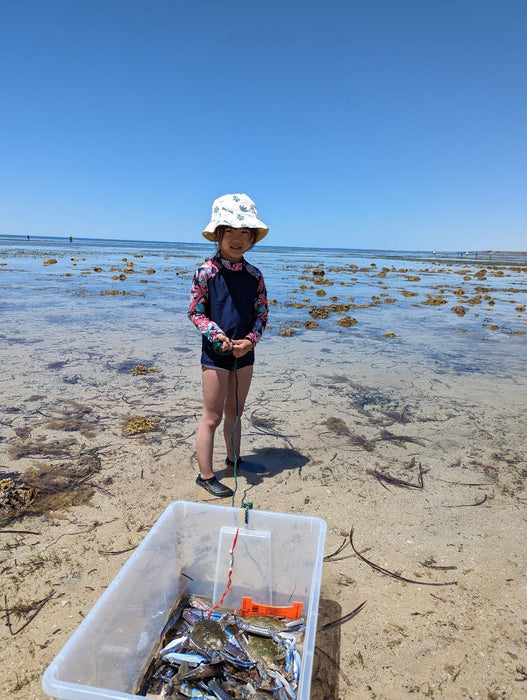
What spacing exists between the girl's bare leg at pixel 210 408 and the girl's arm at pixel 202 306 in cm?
32

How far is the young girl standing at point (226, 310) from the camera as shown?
119 inches

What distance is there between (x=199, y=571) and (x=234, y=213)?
2.29 metres

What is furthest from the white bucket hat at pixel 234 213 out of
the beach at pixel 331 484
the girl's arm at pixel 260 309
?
the beach at pixel 331 484

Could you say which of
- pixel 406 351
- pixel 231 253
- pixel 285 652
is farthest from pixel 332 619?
pixel 406 351

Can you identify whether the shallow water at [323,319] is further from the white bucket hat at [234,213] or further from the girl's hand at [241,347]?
the white bucket hat at [234,213]

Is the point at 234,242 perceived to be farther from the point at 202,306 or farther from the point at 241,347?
the point at 241,347

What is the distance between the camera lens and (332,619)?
223 centimetres

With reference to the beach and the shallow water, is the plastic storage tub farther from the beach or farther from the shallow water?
the shallow water

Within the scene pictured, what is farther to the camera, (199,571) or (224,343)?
(224,343)

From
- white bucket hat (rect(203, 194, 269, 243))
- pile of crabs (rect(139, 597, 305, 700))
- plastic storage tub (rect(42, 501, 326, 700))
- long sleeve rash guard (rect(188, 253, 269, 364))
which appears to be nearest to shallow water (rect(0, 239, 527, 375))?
long sleeve rash guard (rect(188, 253, 269, 364))

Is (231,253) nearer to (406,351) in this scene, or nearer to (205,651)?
(205,651)

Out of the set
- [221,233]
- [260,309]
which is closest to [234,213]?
[221,233]

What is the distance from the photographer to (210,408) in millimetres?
3311

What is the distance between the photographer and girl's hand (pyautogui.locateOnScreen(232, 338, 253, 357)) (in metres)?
3.07
